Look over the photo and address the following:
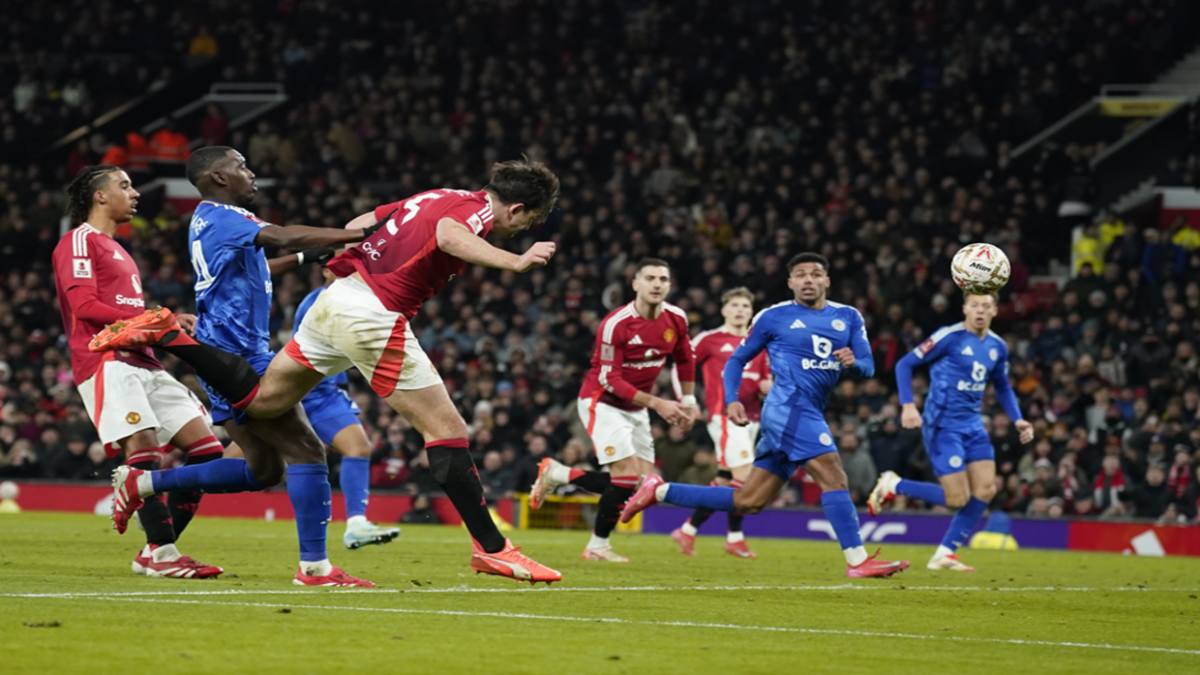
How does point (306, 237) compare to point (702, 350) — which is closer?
point (306, 237)

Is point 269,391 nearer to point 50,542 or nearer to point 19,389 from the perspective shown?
point 50,542

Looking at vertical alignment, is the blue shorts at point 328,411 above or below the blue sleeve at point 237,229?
below

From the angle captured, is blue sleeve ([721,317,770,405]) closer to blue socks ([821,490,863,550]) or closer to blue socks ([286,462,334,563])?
blue socks ([821,490,863,550])

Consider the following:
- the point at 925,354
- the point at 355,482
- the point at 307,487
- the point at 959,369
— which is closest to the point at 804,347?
the point at 925,354

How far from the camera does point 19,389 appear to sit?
24266 mm

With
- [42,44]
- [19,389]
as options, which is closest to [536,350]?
[19,389]

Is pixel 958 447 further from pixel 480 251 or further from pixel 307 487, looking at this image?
pixel 480 251

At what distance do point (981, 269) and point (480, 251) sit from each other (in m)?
6.05

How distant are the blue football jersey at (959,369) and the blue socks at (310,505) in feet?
22.5

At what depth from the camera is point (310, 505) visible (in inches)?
329

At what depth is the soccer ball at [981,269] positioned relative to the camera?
12.3 metres

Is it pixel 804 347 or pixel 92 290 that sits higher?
pixel 92 290

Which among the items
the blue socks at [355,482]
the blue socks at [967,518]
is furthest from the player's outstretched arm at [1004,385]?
the blue socks at [355,482]

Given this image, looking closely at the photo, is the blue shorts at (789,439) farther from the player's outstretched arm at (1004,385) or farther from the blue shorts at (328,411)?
the player's outstretched arm at (1004,385)
